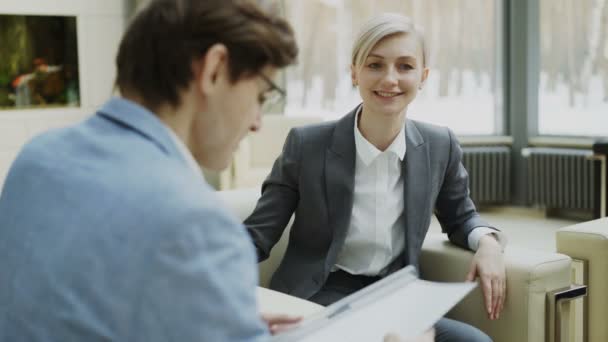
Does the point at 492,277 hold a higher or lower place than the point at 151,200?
lower

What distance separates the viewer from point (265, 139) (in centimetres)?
627

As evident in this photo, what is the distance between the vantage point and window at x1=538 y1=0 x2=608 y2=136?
21.5ft

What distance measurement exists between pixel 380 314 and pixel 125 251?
1.88 ft

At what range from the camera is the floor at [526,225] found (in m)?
5.76

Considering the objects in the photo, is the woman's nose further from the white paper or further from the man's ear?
the man's ear

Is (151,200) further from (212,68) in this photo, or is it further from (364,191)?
(364,191)

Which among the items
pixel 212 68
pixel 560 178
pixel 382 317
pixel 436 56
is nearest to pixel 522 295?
pixel 382 317

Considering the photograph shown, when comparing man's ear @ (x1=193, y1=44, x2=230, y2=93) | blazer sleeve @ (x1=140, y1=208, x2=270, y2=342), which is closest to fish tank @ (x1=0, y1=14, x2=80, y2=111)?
man's ear @ (x1=193, y1=44, x2=230, y2=93)

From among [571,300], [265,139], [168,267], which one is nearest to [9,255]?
A: [168,267]

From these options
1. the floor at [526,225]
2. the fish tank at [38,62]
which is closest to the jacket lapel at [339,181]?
the floor at [526,225]

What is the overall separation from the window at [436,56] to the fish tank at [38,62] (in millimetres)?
1987

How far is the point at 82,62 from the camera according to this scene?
6.94 meters

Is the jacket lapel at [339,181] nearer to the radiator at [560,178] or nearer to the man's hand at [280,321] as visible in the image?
the man's hand at [280,321]

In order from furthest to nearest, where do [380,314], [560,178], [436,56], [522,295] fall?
[436,56] → [560,178] → [522,295] → [380,314]
